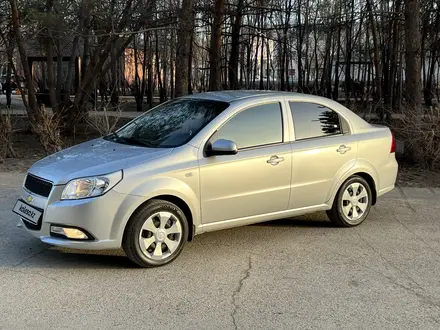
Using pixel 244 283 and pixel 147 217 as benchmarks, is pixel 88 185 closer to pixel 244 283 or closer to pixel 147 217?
pixel 147 217

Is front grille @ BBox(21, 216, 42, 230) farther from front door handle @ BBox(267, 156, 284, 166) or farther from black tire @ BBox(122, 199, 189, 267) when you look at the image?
front door handle @ BBox(267, 156, 284, 166)

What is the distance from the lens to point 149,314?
382 cm

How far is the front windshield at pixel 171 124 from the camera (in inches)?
205

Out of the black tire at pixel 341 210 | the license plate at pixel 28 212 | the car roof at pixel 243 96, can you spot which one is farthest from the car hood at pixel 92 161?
the black tire at pixel 341 210

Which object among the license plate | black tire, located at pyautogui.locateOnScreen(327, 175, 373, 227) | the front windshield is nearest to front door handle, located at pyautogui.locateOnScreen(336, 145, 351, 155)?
black tire, located at pyautogui.locateOnScreen(327, 175, 373, 227)

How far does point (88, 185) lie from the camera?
14.8ft

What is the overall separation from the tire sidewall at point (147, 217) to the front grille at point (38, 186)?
2.85ft

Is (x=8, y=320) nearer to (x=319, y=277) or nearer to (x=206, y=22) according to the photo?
(x=319, y=277)

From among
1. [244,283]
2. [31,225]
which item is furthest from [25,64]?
[244,283]

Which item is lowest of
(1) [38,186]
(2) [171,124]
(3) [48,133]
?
(1) [38,186]

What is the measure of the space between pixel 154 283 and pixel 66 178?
1.25 m

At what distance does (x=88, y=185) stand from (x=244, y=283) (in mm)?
1669

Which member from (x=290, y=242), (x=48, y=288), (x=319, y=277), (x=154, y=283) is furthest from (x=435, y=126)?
(x=48, y=288)

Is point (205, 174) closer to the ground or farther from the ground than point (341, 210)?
farther from the ground
